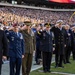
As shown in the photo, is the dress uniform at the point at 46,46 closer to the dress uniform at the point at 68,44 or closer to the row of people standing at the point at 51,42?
the row of people standing at the point at 51,42

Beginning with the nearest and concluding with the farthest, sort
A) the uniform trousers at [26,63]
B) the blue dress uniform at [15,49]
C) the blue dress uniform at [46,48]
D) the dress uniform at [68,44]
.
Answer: the blue dress uniform at [15,49] < the uniform trousers at [26,63] < the blue dress uniform at [46,48] < the dress uniform at [68,44]

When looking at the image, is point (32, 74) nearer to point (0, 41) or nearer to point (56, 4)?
point (0, 41)

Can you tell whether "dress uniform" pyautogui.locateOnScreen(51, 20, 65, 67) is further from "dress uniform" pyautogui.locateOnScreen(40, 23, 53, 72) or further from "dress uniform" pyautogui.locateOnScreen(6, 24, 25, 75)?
"dress uniform" pyautogui.locateOnScreen(6, 24, 25, 75)

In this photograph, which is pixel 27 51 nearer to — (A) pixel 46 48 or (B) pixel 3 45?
(A) pixel 46 48

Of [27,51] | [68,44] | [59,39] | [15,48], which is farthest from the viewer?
[68,44]

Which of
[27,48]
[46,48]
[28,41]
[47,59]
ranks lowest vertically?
[47,59]

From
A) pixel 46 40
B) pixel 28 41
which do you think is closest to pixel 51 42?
pixel 46 40

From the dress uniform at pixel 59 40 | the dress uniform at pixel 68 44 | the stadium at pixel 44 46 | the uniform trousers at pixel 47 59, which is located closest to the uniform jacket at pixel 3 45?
the stadium at pixel 44 46

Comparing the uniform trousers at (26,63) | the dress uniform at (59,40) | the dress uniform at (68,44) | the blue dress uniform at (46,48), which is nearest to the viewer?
the uniform trousers at (26,63)

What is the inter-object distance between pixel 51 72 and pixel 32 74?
919 mm

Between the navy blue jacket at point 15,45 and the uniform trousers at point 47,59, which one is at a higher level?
the navy blue jacket at point 15,45

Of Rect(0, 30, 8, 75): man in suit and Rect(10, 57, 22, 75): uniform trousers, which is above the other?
Rect(0, 30, 8, 75): man in suit

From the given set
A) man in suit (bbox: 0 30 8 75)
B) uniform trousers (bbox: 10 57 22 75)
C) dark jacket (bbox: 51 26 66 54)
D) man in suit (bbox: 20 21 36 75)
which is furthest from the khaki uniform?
dark jacket (bbox: 51 26 66 54)

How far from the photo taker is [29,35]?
948 centimetres
